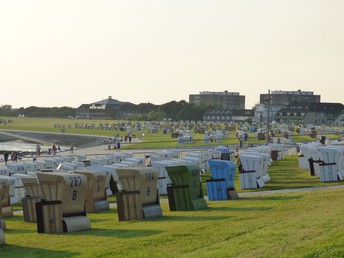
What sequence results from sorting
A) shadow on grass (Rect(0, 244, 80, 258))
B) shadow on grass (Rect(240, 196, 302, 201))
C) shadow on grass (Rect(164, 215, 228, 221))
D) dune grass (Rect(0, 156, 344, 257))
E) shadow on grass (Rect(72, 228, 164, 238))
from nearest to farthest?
dune grass (Rect(0, 156, 344, 257)), shadow on grass (Rect(0, 244, 80, 258)), shadow on grass (Rect(72, 228, 164, 238)), shadow on grass (Rect(164, 215, 228, 221)), shadow on grass (Rect(240, 196, 302, 201))

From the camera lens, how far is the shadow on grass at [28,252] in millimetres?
17136

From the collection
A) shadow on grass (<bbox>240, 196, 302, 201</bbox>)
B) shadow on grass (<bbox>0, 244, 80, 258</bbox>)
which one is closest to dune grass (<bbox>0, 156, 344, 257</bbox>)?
shadow on grass (<bbox>0, 244, 80, 258</bbox>)

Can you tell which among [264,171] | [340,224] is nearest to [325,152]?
[264,171]

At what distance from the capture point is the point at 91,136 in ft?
500

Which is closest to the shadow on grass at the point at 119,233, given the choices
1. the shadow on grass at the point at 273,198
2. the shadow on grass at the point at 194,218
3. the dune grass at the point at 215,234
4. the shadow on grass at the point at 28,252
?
the dune grass at the point at 215,234

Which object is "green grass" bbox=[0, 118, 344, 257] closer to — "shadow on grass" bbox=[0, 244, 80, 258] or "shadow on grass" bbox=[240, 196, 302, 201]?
"shadow on grass" bbox=[0, 244, 80, 258]

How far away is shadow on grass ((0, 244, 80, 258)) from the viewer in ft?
56.2

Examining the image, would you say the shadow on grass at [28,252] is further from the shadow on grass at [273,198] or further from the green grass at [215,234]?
the shadow on grass at [273,198]

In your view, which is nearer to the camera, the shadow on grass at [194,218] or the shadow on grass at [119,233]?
the shadow on grass at [119,233]

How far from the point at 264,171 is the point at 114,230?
1935 cm

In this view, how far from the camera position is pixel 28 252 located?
707 inches

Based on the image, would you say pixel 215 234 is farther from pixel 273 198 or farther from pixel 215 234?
pixel 273 198

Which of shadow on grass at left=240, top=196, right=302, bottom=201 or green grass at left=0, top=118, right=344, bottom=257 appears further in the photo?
shadow on grass at left=240, top=196, right=302, bottom=201

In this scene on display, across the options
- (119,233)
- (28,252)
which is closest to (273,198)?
(119,233)
